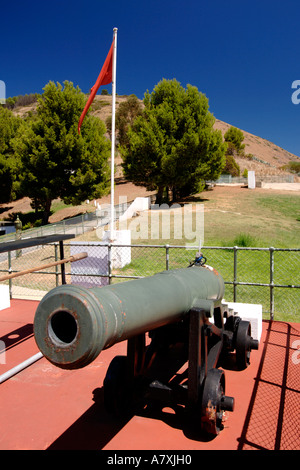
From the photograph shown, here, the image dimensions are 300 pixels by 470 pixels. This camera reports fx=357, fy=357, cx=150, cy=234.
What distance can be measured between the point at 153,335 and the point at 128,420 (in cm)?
92

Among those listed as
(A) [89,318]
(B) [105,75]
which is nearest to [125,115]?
(B) [105,75]

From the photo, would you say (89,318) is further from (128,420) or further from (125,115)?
(125,115)

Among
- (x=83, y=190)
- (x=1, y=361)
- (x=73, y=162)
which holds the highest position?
(x=73, y=162)

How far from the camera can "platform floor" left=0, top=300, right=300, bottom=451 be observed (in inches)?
130

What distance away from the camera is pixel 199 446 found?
3266mm

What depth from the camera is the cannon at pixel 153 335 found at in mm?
2025

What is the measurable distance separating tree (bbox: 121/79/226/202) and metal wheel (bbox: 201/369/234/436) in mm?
25614

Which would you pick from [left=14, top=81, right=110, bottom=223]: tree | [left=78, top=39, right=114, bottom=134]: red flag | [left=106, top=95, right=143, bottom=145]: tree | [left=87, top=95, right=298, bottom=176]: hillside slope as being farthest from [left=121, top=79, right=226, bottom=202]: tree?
[left=87, top=95, right=298, bottom=176]: hillside slope

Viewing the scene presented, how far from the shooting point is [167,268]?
275 inches

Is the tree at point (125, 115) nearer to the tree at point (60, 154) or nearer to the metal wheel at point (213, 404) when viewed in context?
the tree at point (60, 154)

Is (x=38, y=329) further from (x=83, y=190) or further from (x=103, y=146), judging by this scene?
(x=103, y=146)

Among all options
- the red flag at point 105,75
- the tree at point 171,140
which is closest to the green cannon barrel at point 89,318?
the red flag at point 105,75
